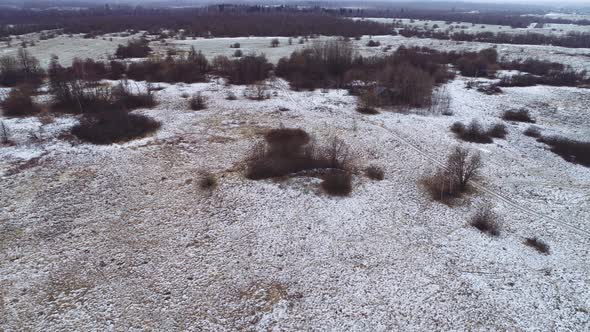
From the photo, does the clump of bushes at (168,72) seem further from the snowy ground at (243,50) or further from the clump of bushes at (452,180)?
the clump of bushes at (452,180)

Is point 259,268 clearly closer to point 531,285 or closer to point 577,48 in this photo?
point 531,285

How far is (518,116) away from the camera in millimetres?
17375

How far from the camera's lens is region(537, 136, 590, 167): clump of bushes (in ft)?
42.8

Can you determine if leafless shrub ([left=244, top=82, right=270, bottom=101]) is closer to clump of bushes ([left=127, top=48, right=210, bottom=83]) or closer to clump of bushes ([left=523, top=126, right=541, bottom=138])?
clump of bushes ([left=127, top=48, right=210, bottom=83])

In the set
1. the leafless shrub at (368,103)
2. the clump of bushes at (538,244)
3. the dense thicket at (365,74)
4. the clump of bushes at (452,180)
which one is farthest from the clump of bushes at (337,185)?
the dense thicket at (365,74)

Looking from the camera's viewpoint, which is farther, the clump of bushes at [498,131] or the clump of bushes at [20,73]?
the clump of bushes at [20,73]

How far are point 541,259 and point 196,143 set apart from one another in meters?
12.1

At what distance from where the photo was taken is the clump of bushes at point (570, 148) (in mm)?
13039

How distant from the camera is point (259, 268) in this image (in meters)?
7.56

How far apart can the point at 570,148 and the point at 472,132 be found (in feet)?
12.6

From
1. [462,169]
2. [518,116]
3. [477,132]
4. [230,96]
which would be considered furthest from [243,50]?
[462,169]

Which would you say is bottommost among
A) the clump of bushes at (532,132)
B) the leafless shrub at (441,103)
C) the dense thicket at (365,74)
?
the clump of bushes at (532,132)

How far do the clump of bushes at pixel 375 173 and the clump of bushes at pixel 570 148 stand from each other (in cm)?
812

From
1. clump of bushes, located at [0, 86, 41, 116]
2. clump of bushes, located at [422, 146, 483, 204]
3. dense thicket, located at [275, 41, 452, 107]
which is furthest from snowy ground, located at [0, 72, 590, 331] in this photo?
dense thicket, located at [275, 41, 452, 107]
